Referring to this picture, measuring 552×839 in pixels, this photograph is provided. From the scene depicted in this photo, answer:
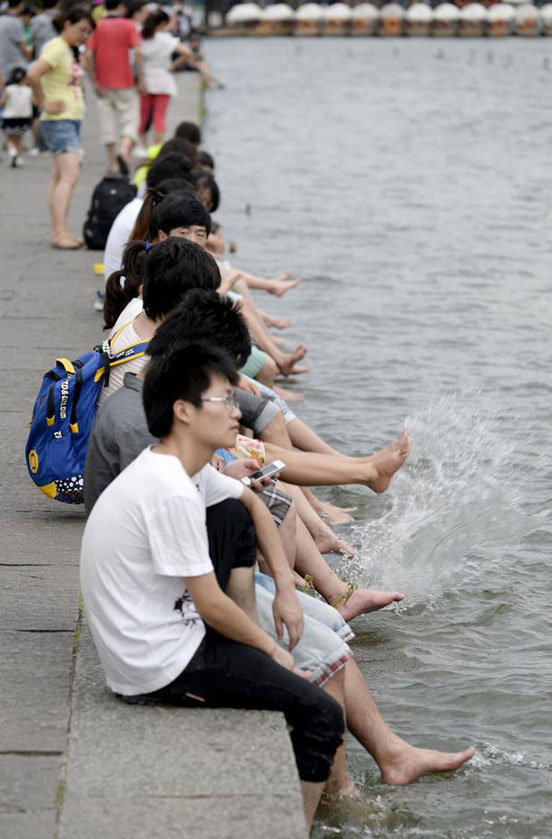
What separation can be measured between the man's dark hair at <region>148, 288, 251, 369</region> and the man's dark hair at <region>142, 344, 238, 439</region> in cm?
9

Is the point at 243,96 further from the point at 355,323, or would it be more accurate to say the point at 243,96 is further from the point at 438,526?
the point at 438,526

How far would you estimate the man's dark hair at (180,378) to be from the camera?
3.78m

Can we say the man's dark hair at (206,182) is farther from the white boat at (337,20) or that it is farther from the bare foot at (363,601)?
the white boat at (337,20)

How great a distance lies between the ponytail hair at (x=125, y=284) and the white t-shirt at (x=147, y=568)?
2.03m

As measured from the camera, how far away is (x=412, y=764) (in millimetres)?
4387

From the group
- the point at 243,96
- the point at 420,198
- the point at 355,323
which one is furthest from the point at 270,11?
the point at 355,323

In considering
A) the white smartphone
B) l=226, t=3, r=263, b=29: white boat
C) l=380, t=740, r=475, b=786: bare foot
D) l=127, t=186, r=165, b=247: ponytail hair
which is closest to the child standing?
l=127, t=186, r=165, b=247: ponytail hair

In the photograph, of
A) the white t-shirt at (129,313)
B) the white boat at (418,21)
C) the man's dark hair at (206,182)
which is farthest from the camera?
the white boat at (418,21)

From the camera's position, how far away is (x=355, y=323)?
1162 cm

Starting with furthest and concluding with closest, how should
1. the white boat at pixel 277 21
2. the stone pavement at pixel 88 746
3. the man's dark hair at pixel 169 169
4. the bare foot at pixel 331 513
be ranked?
the white boat at pixel 277 21
the man's dark hair at pixel 169 169
the bare foot at pixel 331 513
the stone pavement at pixel 88 746

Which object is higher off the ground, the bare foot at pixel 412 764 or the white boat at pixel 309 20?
the bare foot at pixel 412 764

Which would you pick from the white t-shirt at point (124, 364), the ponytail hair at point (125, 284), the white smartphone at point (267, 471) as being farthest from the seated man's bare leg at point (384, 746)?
the ponytail hair at point (125, 284)

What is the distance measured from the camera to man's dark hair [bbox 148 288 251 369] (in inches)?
156

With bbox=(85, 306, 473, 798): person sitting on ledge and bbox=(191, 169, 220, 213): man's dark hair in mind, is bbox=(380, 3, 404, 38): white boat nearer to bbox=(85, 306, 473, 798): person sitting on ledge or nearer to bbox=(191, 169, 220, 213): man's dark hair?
bbox=(191, 169, 220, 213): man's dark hair
